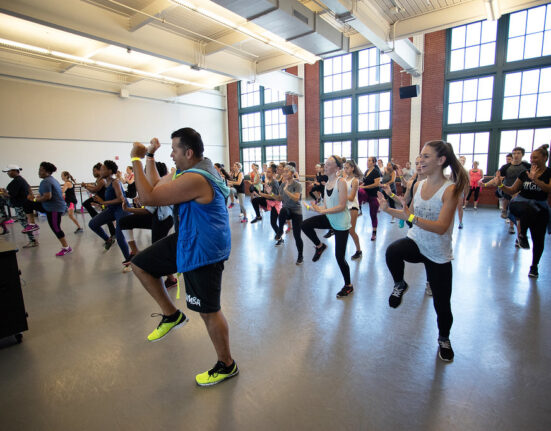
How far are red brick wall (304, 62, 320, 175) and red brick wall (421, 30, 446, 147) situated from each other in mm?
4214

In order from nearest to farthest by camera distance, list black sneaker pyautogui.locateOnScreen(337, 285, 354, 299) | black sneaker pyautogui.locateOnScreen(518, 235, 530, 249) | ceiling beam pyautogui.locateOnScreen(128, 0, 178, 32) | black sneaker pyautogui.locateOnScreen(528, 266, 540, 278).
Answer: black sneaker pyautogui.locateOnScreen(337, 285, 354, 299) < black sneaker pyautogui.locateOnScreen(528, 266, 540, 278) < black sneaker pyautogui.locateOnScreen(518, 235, 530, 249) < ceiling beam pyautogui.locateOnScreen(128, 0, 178, 32)

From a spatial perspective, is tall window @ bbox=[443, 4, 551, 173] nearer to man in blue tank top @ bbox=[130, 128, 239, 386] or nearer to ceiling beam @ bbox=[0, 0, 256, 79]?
ceiling beam @ bbox=[0, 0, 256, 79]

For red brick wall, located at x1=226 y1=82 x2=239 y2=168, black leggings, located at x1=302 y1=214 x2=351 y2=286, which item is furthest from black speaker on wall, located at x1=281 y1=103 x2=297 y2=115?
black leggings, located at x1=302 y1=214 x2=351 y2=286

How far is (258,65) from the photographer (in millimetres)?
10016

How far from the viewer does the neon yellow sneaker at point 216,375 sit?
203 centimetres

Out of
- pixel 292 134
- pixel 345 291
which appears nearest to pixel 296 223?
pixel 345 291

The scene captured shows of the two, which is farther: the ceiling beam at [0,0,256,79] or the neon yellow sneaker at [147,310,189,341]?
the ceiling beam at [0,0,256,79]

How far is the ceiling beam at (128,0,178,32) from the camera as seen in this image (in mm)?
6254

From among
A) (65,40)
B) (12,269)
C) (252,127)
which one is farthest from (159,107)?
(12,269)

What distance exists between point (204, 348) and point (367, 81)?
12086 millimetres

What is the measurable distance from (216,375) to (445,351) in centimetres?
163

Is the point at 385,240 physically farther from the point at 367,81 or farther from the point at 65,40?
the point at 65,40

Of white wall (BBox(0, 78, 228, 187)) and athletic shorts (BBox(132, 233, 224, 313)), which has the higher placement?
white wall (BBox(0, 78, 228, 187))

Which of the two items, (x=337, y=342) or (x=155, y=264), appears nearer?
(x=155, y=264)
